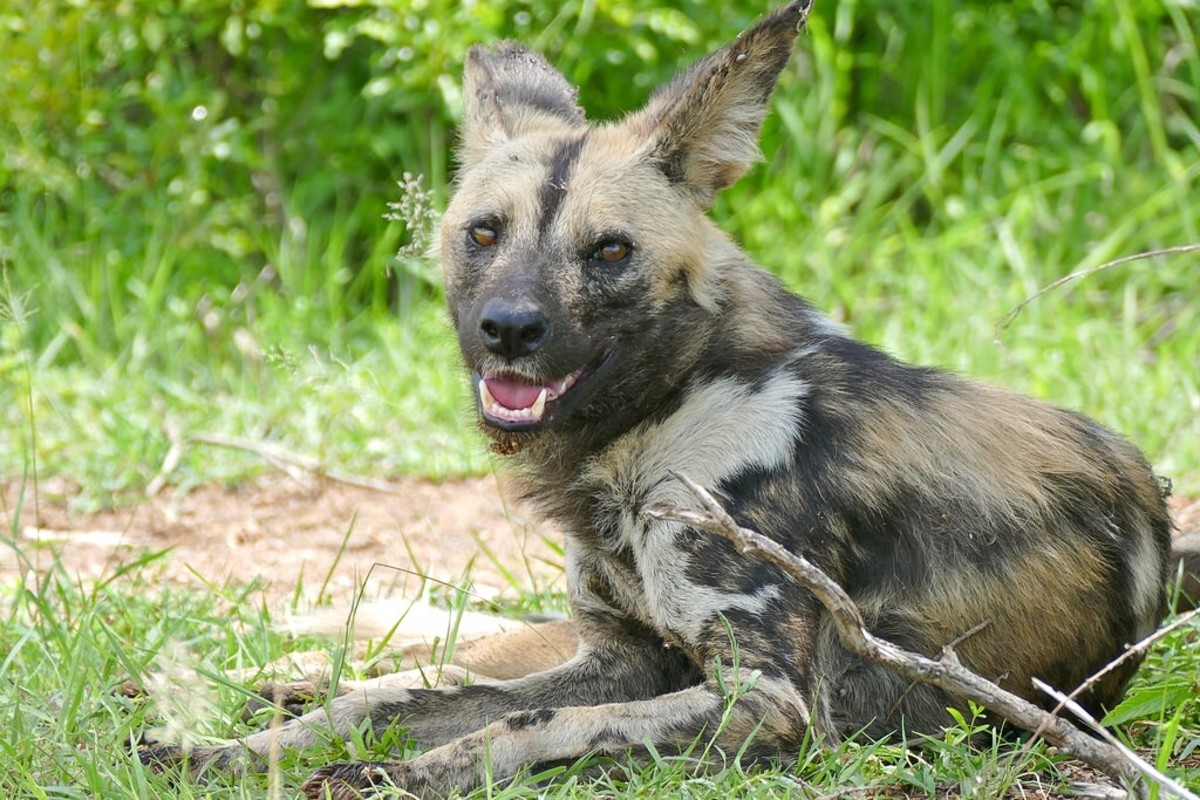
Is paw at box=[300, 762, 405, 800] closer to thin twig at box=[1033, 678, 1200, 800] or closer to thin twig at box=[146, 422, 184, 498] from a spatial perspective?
thin twig at box=[1033, 678, 1200, 800]

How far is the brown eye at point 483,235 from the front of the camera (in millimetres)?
3150

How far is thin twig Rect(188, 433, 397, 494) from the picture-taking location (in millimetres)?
5070

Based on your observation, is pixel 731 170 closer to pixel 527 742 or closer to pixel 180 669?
pixel 527 742

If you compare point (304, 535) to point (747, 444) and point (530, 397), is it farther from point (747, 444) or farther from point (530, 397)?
point (747, 444)

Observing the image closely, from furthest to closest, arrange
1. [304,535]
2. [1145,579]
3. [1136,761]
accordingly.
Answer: [304,535] < [1145,579] < [1136,761]

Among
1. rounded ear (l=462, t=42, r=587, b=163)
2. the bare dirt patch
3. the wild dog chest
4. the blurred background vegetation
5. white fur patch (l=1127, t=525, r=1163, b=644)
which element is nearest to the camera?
the wild dog chest

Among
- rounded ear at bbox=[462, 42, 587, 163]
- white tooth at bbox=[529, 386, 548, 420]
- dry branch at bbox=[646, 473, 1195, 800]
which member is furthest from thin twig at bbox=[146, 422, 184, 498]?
dry branch at bbox=[646, 473, 1195, 800]

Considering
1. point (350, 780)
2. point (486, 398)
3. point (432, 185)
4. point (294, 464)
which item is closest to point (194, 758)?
point (350, 780)

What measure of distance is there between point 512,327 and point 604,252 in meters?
0.27

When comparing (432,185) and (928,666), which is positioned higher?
(928,666)

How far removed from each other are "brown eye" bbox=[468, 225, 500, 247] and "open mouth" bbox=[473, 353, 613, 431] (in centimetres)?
29

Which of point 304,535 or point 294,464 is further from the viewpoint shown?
point 294,464

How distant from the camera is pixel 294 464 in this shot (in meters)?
5.12

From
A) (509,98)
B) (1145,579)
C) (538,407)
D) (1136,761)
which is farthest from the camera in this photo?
(509,98)
